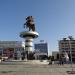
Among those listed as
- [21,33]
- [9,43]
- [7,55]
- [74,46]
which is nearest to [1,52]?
[7,55]

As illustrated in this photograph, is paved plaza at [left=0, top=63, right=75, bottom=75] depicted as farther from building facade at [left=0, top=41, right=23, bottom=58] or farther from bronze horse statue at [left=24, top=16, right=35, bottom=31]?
building facade at [left=0, top=41, right=23, bottom=58]

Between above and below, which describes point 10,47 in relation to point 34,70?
above

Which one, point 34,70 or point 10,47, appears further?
point 10,47

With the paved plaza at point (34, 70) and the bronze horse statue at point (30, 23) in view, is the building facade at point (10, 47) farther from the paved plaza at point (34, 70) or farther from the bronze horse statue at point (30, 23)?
the paved plaza at point (34, 70)

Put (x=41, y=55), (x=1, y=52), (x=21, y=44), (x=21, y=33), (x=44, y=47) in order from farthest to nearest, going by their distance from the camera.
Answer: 1. (x=44, y=47)
2. (x=21, y=44)
3. (x=1, y=52)
4. (x=41, y=55)
5. (x=21, y=33)

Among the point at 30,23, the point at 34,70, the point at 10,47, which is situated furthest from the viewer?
the point at 10,47

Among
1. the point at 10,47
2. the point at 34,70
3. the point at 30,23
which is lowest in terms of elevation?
the point at 34,70

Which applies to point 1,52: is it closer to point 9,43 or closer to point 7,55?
point 7,55

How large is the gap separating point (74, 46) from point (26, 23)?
218ft

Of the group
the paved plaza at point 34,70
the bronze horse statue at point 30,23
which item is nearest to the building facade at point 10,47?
the bronze horse statue at point 30,23

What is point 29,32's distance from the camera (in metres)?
83.2

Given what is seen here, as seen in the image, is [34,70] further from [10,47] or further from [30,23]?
[10,47]

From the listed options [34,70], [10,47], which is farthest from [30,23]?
[10,47]

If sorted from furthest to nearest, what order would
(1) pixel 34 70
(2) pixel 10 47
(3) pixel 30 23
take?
1. (2) pixel 10 47
2. (3) pixel 30 23
3. (1) pixel 34 70
